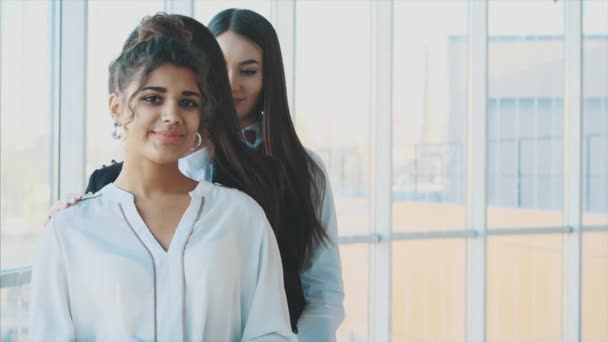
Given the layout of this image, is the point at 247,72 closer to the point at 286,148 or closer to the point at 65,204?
the point at 286,148

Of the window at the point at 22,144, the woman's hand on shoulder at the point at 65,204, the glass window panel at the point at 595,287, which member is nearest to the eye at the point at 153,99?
the woman's hand on shoulder at the point at 65,204

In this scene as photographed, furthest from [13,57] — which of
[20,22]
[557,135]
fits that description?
[557,135]

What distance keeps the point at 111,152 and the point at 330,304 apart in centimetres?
201

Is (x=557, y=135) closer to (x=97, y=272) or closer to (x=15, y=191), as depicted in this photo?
(x=15, y=191)

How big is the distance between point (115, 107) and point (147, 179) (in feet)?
0.52

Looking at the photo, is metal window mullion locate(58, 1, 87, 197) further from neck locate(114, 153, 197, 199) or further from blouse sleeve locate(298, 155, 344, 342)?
neck locate(114, 153, 197, 199)

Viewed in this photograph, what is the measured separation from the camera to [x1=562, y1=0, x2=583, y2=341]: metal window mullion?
605cm

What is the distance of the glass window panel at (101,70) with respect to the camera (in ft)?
12.3

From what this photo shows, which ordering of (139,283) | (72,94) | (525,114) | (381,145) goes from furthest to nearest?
(525,114), (381,145), (72,94), (139,283)

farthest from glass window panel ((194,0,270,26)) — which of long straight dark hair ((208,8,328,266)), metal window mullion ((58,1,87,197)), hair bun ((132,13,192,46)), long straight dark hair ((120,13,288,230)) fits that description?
hair bun ((132,13,192,46))

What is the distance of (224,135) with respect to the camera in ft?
6.07

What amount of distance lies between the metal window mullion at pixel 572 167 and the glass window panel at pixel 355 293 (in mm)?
1840

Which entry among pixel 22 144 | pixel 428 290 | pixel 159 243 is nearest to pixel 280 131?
pixel 159 243

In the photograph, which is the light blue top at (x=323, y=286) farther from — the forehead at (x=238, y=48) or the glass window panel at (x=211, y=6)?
the glass window panel at (x=211, y=6)
